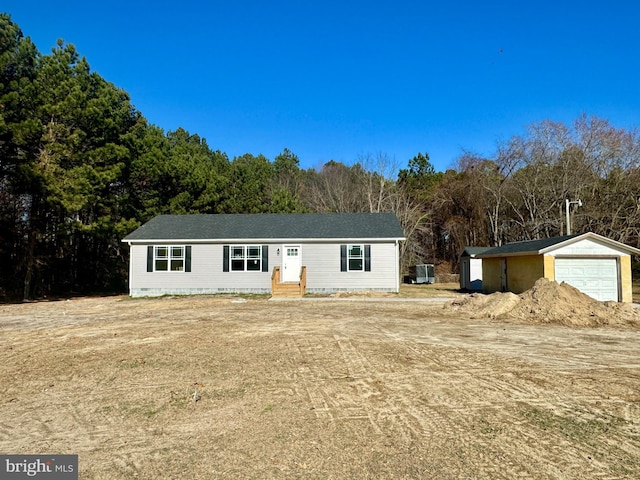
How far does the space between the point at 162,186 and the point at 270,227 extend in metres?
10.3

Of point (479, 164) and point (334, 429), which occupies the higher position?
point (479, 164)

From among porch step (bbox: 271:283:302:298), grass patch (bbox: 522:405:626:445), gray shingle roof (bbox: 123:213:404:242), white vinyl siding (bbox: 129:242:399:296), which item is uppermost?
gray shingle roof (bbox: 123:213:404:242)

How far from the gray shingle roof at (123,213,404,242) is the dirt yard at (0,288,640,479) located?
392 inches

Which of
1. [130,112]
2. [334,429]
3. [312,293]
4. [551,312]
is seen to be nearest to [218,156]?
[130,112]

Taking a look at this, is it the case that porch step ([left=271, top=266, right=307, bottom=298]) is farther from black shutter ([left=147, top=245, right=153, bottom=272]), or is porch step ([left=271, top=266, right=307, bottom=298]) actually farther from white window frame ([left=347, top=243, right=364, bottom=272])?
black shutter ([left=147, top=245, right=153, bottom=272])

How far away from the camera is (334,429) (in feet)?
12.4

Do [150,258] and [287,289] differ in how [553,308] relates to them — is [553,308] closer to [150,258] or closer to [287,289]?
[287,289]

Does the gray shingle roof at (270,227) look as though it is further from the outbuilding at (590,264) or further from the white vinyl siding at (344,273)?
the outbuilding at (590,264)

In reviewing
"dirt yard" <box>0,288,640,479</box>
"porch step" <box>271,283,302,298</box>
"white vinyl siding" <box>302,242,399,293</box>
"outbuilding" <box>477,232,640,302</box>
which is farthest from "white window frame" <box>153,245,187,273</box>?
"outbuilding" <box>477,232,640,302</box>

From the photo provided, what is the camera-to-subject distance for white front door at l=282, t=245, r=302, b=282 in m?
18.9

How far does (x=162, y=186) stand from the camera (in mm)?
26312

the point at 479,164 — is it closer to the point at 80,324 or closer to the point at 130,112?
the point at 130,112

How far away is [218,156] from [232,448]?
36553 mm

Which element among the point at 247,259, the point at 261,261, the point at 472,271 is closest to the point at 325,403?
the point at 261,261
